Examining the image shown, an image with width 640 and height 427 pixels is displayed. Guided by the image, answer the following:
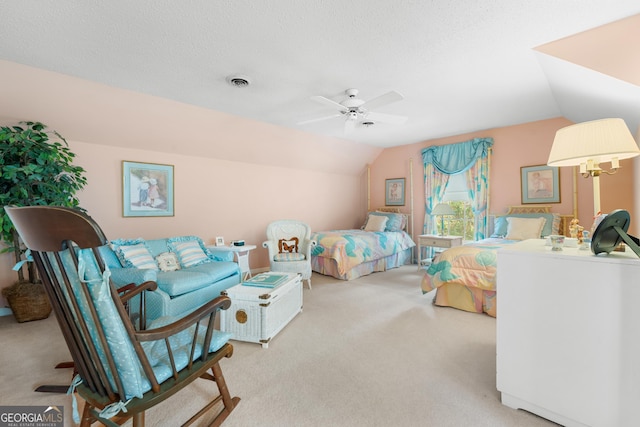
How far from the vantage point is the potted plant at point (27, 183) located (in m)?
2.66

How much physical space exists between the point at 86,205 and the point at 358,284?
12.5 feet

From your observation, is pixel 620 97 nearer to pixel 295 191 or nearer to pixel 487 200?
pixel 487 200

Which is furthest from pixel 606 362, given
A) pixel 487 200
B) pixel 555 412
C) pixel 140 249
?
pixel 487 200

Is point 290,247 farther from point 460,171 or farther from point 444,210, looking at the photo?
point 460,171

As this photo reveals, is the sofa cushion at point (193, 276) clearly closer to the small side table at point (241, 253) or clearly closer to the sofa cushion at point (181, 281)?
the sofa cushion at point (181, 281)

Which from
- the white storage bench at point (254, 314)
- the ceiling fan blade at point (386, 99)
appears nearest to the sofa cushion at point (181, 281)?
the white storage bench at point (254, 314)

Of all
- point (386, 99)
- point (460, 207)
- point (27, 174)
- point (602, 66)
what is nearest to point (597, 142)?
point (602, 66)

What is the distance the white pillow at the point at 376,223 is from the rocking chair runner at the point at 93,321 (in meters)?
4.80

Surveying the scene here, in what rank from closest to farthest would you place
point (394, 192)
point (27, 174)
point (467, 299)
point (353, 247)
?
point (27, 174) < point (467, 299) < point (353, 247) < point (394, 192)

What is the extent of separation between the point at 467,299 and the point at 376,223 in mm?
2783

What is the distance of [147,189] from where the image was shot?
13.1ft

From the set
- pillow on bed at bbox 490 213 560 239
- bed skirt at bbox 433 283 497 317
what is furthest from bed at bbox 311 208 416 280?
pillow on bed at bbox 490 213 560 239

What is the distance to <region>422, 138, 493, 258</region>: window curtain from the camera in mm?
5020

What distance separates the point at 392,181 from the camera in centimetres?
639
